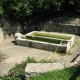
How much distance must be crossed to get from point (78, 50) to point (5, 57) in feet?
16.2

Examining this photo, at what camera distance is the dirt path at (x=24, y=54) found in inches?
413

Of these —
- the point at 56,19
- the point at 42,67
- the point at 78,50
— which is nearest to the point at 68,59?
the point at 78,50

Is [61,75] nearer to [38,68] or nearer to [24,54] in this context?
[38,68]

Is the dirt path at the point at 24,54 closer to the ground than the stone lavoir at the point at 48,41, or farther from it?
closer to the ground

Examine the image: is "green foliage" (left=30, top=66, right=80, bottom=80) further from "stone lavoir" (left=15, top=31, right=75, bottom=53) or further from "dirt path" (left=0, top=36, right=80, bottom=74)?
"stone lavoir" (left=15, top=31, right=75, bottom=53)

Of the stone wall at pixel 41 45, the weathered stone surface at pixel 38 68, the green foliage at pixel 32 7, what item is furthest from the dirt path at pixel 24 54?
the weathered stone surface at pixel 38 68

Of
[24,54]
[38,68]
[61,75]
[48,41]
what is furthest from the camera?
[48,41]

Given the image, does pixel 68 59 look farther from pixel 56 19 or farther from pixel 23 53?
pixel 56 19

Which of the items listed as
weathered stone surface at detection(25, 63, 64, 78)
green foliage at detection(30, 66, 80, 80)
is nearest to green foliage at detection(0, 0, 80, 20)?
weathered stone surface at detection(25, 63, 64, 78)

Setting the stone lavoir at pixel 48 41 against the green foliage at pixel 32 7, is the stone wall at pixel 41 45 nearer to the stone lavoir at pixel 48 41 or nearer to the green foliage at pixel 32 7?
the stone lavoir at pixel 48 41

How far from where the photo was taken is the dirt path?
→ 1050cm

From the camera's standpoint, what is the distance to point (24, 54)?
11758 mm

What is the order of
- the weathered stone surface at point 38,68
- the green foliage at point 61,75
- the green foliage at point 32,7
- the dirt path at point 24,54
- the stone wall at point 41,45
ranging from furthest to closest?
the green foliage at point 32,7 < the stone wall at point 41,45 < the dirt path at point 24,54 < the weathered stone surface at point 38,68 < the green foliage at point 61,75

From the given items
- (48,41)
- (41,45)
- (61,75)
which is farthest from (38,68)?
(48,41)
